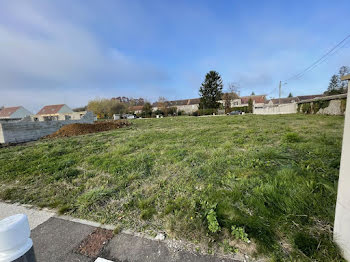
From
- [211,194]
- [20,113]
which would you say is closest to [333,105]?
[211,194]

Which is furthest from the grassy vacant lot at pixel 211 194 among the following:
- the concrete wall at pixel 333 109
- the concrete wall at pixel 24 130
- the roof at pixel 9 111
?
the roof at pixel 9 111

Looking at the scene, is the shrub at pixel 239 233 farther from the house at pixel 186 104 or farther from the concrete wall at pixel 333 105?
the house at pixel 186 104

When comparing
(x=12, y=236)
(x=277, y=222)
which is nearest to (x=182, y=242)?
(x=277, y=222)

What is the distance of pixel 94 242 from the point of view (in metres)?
1.51

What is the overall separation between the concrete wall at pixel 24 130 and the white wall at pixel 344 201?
1123cm

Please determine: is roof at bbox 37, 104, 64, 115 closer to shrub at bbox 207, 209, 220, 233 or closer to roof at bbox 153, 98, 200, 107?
roof at bbox 153, 98, 200, 107

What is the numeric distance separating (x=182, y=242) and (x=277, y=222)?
3.19 ft

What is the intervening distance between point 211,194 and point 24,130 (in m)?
10.7

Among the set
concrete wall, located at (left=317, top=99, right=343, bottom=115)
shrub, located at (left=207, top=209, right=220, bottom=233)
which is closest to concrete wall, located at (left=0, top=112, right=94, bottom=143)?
shrub, located at (left=207, top=209, right=220, bottom=233)

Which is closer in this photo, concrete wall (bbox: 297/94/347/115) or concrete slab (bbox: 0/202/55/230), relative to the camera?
concrete slab (bbox: 0/202/55/230)

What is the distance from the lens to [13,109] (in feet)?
115

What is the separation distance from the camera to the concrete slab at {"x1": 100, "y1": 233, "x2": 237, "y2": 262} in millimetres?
1296

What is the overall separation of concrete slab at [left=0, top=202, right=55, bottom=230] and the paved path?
19mm

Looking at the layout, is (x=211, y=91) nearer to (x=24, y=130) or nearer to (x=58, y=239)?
(x=24, y=130)
